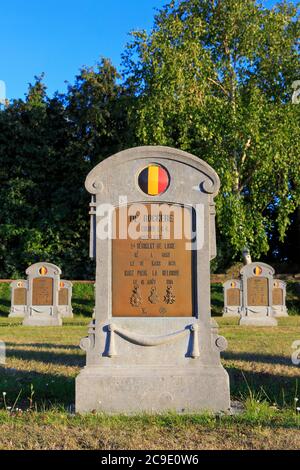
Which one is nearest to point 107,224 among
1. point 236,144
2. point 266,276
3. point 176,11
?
point 266,276

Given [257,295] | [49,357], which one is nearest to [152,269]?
[49,357]

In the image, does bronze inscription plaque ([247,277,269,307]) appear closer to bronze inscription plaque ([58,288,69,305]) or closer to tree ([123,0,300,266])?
tree ([123,0,300,266])

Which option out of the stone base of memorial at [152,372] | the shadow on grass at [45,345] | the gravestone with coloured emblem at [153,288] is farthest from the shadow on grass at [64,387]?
the shadow on grass at [45,345]

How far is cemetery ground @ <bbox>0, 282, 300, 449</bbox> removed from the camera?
4.23 meters

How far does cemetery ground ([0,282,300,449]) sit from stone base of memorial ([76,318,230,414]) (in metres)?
0.26

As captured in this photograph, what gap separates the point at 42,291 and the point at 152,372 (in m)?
12.6

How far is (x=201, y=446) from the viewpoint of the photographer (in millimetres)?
4125

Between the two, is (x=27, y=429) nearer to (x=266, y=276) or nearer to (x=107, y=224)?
(x=107, y=224)

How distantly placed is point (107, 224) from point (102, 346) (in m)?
1.29

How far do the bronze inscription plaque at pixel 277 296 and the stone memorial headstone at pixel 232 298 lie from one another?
4.99 ft

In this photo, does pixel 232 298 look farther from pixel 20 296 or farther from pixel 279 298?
pixel 20 296

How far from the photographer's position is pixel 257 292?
17250 mm

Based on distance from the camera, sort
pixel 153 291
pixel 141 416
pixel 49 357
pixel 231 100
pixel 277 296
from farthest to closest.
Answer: pixel 231 100 < pixel 277 296 < pixel 49 357 < pixel 153 291 < pixel 141 416

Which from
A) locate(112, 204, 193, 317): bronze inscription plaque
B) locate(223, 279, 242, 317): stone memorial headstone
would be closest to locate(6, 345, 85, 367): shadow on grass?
locate(112, 204, 193, 317): bronze inscription plaque
